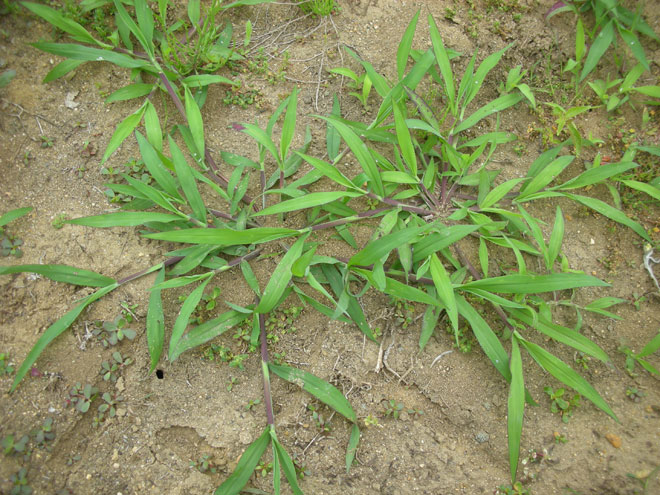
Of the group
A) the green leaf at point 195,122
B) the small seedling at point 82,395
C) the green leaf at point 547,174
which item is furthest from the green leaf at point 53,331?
the green leaf at point 547,174

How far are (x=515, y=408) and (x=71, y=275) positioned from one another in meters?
2.02

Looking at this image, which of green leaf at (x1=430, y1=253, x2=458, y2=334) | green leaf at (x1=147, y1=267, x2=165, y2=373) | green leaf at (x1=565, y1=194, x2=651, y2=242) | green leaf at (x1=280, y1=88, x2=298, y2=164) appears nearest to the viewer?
green leaf at (x1=430, y1=253, x2=458, y2=334)

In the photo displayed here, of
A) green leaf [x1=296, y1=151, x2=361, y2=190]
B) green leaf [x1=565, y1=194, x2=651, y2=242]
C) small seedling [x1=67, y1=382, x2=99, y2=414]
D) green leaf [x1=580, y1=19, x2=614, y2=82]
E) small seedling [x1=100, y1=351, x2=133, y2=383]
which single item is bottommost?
small seedling [x1=67, y1=382, x2=99, y2=414]

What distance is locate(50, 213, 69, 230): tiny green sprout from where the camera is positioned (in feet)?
6.70

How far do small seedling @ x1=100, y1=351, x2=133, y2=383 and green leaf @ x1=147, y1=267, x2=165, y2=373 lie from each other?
12 cm

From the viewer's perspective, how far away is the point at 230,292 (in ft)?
6.82

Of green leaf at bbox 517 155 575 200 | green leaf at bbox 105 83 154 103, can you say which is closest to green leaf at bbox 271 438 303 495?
green leaf at bbox 517 155 575 200

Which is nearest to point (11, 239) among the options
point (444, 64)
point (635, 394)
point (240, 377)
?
point (240, 377)

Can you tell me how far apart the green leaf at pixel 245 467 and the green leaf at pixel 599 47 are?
2.42 meters

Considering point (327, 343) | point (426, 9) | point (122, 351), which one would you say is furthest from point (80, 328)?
point (426, 9)

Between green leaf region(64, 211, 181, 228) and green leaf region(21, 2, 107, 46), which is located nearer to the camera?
green leaf region(64, 211, 181, 228)

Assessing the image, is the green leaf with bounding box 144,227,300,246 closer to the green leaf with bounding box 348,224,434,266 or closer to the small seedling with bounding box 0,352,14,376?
the green leaf with bounding box 348,224,434,266

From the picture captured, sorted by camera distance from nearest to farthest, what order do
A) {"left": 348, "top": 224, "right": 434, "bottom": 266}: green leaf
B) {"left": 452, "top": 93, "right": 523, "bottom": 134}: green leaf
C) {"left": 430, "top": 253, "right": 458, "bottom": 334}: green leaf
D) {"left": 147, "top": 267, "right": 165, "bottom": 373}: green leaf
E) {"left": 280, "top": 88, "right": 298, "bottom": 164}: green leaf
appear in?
{"left": 348, "top": 224, "right": 434, "bottom": 266}: green leaf → {"left": 430, "top": 253, "right": 458, "bottom": 334}: green leaf → {"left": 147, "top": 267, "right": 165, "bottom": 373}: green leaf → {"left": 280, "top": 88, "right": 298, "bottom": 164}: green leaf → {"left": 452, "top": 93, "right": 523, "bottom": 134}: green leaf

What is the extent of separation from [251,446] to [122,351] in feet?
2.35
